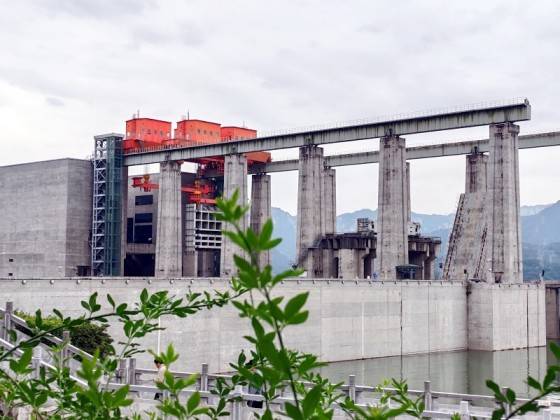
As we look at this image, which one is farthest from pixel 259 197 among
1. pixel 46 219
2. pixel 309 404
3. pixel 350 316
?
pixel 309 404

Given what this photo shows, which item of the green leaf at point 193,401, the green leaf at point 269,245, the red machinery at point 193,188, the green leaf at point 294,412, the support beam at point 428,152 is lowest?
the green leaf at point 193,401

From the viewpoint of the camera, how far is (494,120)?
79.7m

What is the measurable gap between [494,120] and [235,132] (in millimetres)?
44285

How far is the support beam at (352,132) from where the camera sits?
261 feet

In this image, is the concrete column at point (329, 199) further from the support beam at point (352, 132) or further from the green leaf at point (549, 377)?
the green leaf at point (549, 377)

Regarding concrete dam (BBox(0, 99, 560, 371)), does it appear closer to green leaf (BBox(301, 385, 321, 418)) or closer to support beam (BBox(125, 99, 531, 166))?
support beam (BBox(125, 99, 531, 166))

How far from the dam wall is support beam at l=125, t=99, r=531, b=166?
16.5 m

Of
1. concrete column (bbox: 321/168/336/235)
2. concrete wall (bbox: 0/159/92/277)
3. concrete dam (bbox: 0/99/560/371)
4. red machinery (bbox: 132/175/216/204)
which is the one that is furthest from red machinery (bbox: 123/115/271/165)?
concrete column (bbox: 321/168/336/235)

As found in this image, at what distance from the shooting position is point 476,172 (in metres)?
96.0

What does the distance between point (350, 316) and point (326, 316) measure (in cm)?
348

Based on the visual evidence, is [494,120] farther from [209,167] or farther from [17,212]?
[17,212]

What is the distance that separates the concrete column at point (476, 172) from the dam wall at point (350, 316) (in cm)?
1548

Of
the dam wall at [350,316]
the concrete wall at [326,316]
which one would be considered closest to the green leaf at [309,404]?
the dam wall at [350,316]

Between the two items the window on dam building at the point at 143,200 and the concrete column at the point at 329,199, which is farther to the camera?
the window on dam building at the point at 143,200
